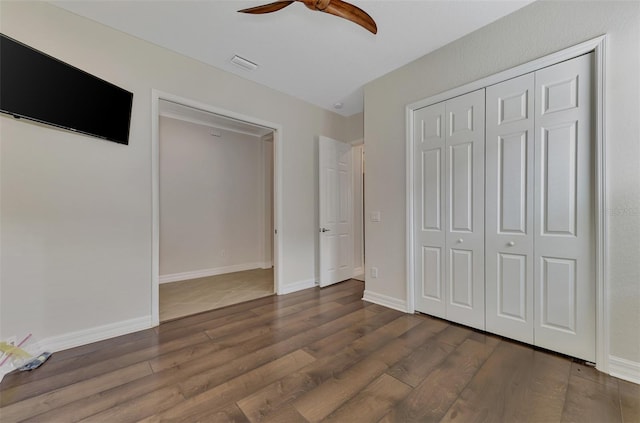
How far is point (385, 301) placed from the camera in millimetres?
3008

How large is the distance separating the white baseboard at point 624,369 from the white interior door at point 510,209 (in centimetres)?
43

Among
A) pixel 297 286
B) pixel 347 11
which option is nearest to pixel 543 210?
pixel 347 11

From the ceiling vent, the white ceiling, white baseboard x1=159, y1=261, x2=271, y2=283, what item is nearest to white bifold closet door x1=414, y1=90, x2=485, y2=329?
the white ceiling

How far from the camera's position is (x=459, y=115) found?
2438 millimetres

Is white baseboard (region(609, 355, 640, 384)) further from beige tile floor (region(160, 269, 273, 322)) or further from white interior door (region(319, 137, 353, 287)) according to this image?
beige tile floor (region(160, 269, 273, 322))

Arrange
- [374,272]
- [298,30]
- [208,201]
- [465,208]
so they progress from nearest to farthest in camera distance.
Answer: [298,30]
[465,208]
[374,272]
[208,201]

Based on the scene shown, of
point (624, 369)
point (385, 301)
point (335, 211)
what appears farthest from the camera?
point (335, 211)

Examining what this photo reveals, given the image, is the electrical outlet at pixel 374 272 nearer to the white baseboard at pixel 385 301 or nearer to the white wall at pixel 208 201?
the white baseboard at pixel 385 301

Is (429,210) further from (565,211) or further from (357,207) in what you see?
(357,207)

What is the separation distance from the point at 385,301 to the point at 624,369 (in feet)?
6.05

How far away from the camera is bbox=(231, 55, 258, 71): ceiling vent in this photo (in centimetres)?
273

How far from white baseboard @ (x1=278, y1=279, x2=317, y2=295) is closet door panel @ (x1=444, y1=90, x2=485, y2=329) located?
193 cm

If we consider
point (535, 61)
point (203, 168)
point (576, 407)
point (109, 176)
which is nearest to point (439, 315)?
point (576, 407)

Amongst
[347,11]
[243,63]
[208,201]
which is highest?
[243,63]
